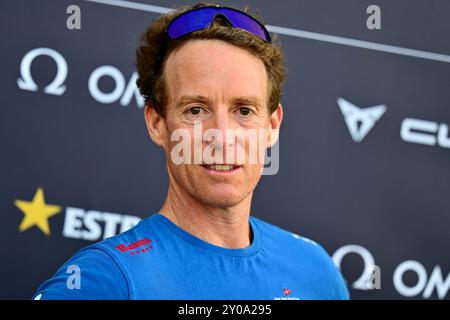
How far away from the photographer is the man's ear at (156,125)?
6.84ft

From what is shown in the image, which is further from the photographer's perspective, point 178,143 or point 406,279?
point 406,279

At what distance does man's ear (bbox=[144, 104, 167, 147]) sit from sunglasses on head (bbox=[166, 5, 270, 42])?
0.77 ft

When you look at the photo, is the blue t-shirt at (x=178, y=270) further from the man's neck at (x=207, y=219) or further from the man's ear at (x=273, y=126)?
the man's ear at (x=273, y=126)

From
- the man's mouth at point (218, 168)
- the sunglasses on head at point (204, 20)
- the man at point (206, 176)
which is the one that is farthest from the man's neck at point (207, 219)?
the sunglasses on head at point (204, 20)

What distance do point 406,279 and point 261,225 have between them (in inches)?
46.8

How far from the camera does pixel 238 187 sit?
6.42 ft

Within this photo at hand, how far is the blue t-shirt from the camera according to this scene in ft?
5.80

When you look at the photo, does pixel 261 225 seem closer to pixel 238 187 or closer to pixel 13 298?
pixel 238 187

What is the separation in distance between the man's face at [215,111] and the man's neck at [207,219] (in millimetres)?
43

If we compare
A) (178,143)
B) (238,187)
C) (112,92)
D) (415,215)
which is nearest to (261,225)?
(238,187)

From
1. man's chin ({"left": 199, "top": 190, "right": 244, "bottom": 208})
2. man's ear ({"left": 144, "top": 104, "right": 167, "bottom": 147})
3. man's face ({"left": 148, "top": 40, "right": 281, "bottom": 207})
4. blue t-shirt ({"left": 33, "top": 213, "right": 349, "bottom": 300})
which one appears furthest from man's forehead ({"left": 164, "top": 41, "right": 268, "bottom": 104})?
blue t-shirt ({"left": 33, "top": 213, "right": 349, "bottom": 300})

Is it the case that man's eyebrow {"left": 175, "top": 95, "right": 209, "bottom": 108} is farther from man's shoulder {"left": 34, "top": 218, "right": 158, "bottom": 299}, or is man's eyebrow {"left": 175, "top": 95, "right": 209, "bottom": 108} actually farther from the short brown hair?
man's shoulder {"left": 34, "top": 218, "right": 158, "bottom": 299}
